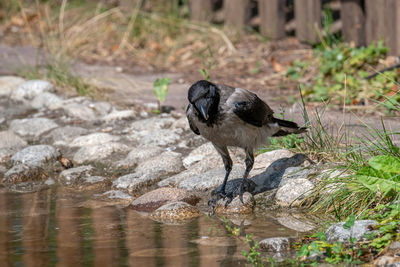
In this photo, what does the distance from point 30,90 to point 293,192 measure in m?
4.99

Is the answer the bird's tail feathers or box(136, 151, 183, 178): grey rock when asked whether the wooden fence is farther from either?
box(136, 151, 183, 178): grey rock

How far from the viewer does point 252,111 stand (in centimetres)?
490

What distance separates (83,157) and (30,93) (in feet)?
8.01

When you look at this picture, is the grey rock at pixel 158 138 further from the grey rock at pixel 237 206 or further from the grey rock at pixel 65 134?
the grey rock at pixel 237 206

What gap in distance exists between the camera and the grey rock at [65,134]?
7.36m

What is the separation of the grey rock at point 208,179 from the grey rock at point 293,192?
0.70 meters

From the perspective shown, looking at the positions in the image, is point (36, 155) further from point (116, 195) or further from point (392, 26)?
point (392, 26)

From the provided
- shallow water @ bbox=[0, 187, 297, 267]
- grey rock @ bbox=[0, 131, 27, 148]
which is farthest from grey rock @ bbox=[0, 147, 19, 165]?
shallow water @ bbox=[0, 187, 297, 267]

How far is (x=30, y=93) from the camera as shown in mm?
8766

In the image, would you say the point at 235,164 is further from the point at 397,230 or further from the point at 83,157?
the point at 397,230

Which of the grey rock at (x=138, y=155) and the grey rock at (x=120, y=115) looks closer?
the grey rock at (x=138, y=155)

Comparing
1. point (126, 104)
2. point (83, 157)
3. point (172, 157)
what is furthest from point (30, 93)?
point (172, 157)

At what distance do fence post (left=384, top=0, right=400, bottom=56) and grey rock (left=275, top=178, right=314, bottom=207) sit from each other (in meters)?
3.96

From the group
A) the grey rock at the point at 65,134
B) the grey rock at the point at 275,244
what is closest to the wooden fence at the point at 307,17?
the grey rock at the point at 65,134
